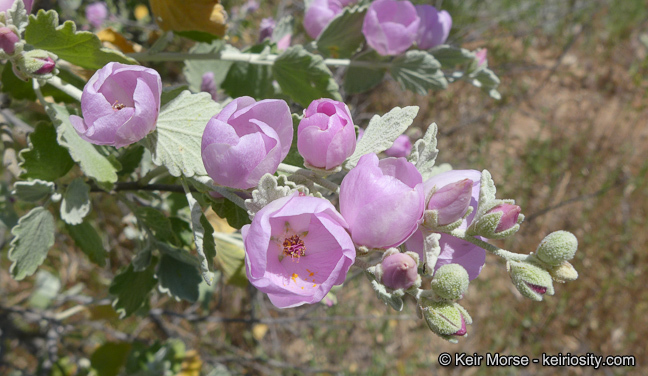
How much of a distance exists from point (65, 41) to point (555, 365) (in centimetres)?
412

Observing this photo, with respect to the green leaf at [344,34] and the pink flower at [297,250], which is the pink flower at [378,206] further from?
the green leaf at [344,34]

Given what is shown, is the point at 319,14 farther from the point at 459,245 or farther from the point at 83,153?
the point at 459,245

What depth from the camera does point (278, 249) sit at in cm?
99

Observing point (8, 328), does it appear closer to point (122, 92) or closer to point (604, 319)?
point (122, 92)

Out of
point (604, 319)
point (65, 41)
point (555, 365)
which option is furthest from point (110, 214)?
point (604, 319)

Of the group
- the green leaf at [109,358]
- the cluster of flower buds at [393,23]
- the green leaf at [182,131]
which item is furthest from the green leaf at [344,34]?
the green leaf at [109,358]

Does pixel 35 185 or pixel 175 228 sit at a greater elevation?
Result: pixel 35 185

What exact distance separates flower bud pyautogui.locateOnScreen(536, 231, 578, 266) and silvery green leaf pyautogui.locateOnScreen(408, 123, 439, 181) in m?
0.27

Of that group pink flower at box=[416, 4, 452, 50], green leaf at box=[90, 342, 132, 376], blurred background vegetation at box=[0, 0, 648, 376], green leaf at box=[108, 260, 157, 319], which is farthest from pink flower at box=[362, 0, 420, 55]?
green leaf at box=[90, 342, 132, 376]

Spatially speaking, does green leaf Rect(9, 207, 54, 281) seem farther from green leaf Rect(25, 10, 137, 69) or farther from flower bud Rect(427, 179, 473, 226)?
flower bud Rect(427, 179, 473, 226)

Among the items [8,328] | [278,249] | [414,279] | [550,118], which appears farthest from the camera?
[550,118]

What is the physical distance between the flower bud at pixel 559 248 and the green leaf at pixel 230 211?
651mm

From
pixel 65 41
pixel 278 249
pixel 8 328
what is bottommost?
pixel 8 328

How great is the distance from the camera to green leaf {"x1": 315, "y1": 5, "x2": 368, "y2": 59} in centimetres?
156
